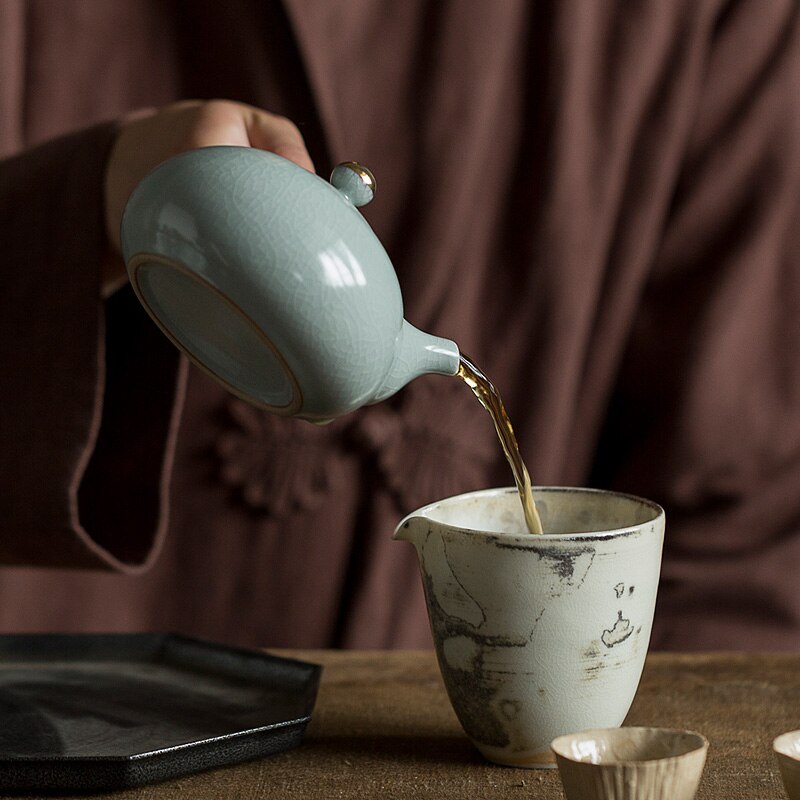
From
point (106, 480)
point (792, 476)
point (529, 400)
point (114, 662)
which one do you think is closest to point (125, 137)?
point (106, 480)

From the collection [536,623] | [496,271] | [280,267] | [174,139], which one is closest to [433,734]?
[536,623]

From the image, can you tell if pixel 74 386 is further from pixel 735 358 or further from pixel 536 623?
pixel 735 358

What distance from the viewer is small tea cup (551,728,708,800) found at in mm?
377

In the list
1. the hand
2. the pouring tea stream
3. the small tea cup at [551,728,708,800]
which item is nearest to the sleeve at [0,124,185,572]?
the hand

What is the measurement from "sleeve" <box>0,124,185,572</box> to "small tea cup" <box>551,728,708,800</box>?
0.40 metres

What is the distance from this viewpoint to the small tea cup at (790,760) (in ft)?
1.29

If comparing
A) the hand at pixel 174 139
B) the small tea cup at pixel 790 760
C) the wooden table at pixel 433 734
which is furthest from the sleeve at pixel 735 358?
the small tea cup at pixel 790 760

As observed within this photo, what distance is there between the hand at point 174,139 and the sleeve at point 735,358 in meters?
0.46

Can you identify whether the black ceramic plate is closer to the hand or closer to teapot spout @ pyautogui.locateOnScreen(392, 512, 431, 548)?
teapot spout @ pyautogui.locateOnScreen(392, 512, 431, 548)

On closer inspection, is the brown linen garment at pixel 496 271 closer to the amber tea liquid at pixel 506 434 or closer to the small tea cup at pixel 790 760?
the amber tea liquid at pixel 506 434

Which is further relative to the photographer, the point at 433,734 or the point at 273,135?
the point at 273,135

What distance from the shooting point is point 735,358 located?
969 mm

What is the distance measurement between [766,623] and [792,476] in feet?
0.46

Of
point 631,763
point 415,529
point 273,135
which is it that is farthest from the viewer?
point 273,135
